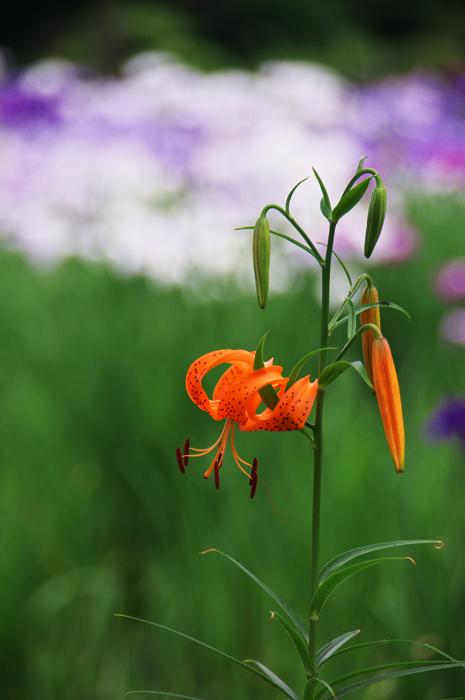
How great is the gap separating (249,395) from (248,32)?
6.58 m

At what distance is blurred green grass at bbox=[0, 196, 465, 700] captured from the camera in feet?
2.33

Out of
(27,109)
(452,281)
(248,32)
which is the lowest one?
(452,281)

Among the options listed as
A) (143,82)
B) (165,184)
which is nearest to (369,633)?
(165,184)

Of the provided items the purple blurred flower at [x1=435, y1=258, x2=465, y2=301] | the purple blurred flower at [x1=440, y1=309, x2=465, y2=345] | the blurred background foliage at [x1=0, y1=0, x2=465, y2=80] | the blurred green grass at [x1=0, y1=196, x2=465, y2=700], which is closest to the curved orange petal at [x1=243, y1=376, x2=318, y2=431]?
the blurred green grass at [x1=0, y1=196, x2=465, y2=700]

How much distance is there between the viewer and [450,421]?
759mm

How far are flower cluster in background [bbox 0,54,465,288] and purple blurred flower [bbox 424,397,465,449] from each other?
2.15 ft

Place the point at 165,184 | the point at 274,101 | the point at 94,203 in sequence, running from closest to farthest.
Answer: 1. the point at 94,203
2. the point at 165,184
3. the point at 274,101

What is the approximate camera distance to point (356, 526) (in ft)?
2.53

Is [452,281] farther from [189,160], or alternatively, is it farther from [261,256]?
[189,160]

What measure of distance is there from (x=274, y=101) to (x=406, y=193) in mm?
790

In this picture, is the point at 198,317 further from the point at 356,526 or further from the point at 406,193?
the point at 406,193

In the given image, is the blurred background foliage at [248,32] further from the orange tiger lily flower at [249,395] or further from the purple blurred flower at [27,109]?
the orange tiger lily flower at [249,395]

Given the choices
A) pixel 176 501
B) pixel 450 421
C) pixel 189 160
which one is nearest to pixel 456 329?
pixel 450 421

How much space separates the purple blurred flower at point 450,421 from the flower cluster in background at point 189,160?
65cm
